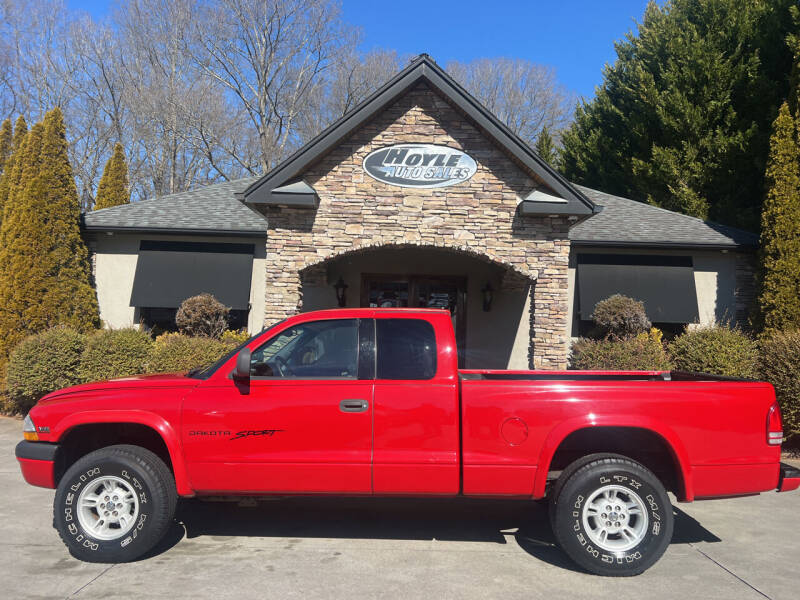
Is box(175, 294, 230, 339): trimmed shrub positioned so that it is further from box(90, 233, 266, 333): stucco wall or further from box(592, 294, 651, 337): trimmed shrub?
box(592, 294, 651, 337): trimmed shrub

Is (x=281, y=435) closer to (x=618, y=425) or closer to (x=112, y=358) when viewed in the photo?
(x=618, y=425)

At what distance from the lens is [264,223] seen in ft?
39.3

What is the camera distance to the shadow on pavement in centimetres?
470

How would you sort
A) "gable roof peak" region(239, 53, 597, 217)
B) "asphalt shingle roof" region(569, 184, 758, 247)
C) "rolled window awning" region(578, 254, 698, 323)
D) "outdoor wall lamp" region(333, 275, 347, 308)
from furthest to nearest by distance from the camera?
1. "outdoor wall lamp" region(333, 275, 347, 308)
2. "asphalt shingle roof" region(569, 184, 758, 247)
3. "rolled window awning" region(578, 254, 698, 323)
4. "gable roof peak" region(239, 53, 597, 217)

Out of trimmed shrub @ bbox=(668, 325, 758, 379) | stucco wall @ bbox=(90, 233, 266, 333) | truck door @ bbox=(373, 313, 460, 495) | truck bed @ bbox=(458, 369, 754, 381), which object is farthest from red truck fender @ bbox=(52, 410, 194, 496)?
trimmed shrub @ bbox=(668, 325, 758, 379)

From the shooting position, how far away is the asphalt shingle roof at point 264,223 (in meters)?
11.5

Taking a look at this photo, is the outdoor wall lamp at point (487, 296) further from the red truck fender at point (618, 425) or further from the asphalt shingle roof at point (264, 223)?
the red truck fender at point (618, 425)

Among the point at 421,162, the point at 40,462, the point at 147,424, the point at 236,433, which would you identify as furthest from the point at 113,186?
the point at 236,433

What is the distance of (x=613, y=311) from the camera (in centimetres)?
1002

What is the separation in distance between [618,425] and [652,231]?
355 inches

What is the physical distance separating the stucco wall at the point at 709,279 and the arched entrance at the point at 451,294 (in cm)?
126

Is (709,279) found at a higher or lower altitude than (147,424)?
higher

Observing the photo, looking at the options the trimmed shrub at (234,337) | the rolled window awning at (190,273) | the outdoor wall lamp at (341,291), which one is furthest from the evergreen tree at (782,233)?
the rolled window awning at (190,273)

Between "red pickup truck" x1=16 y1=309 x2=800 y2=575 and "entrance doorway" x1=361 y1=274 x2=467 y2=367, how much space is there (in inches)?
329
